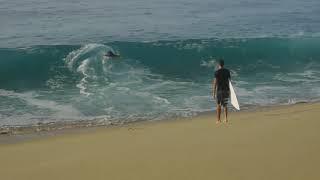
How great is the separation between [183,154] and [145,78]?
9475 mm

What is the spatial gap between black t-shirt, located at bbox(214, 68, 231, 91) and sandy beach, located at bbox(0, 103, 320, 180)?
0.89 m

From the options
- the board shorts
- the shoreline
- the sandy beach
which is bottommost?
the shoreline

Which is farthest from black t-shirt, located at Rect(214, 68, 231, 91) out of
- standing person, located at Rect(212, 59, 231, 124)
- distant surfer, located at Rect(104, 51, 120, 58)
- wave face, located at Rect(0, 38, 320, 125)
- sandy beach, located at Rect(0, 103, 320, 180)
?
distant surfer, located at Rect(104, 51, 120, 58)

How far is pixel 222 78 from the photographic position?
1096 centimetres

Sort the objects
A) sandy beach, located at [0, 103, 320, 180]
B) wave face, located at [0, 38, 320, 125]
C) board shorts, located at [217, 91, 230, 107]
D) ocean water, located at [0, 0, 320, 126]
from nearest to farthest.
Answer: sandy beach, located at [0, 103, 320, 180] → board shorts, located at [217, 91, 230, 107] → wave face, located at [0, 38, 320, 125] → ocean water, located at [0, 0, 320, 126]

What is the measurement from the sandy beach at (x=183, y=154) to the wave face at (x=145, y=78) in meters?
3.33

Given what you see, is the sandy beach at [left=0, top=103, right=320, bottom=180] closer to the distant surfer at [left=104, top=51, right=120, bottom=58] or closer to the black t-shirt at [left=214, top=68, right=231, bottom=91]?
the black t-shirt at [left=214, top=68, right=231, bottom=91]

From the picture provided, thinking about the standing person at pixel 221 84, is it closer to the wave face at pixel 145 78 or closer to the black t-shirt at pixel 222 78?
the black t-shirt at pixel 222 78

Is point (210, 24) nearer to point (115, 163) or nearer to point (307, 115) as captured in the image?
point (307, 115)

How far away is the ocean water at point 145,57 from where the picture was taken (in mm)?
14344

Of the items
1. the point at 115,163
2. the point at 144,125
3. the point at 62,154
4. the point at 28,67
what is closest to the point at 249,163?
the point at 115,163

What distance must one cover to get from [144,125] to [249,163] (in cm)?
452

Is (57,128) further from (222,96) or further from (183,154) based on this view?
(183,154)

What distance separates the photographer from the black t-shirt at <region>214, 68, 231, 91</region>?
35.8ft
